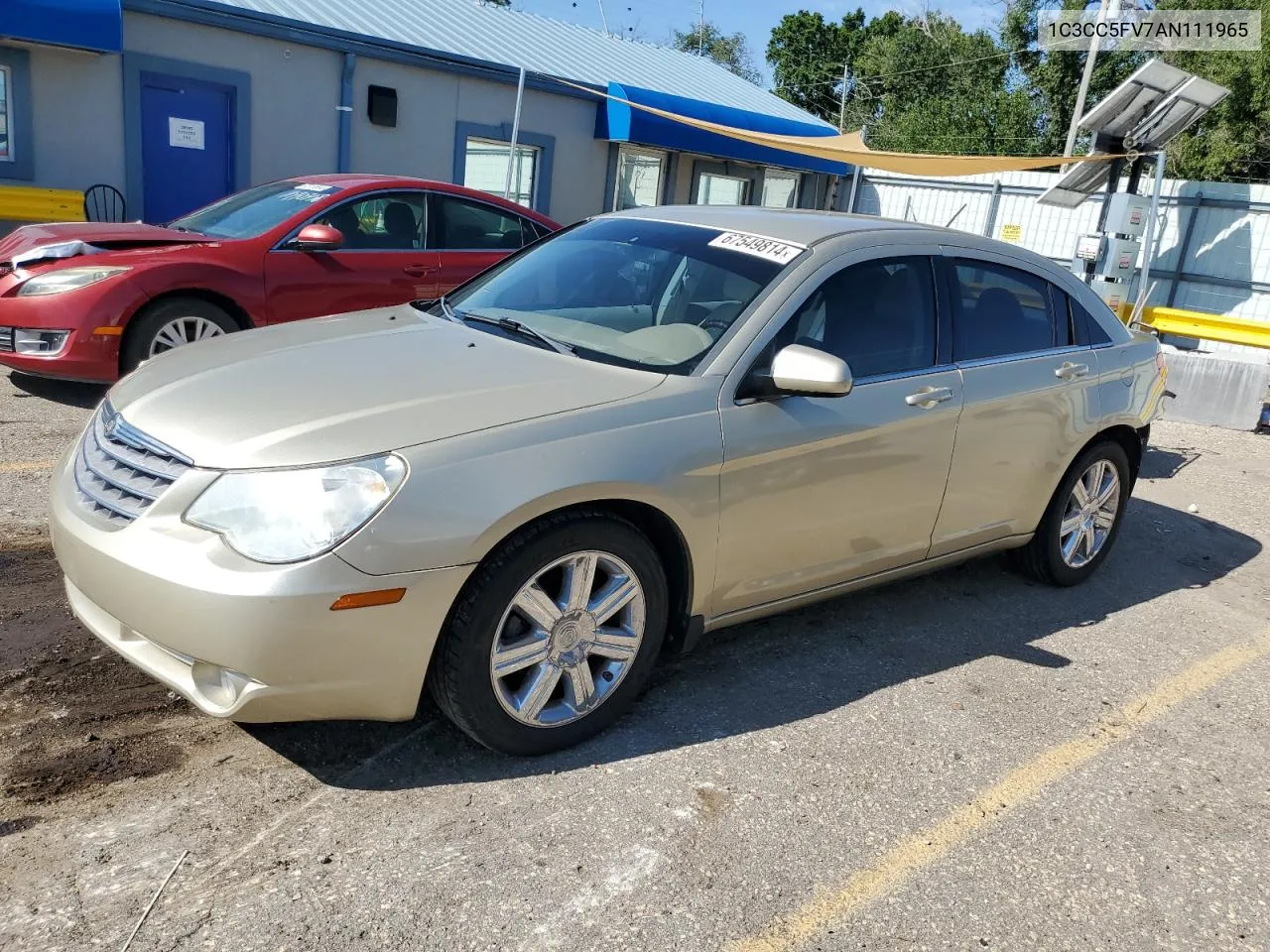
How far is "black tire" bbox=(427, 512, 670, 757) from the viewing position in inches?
113

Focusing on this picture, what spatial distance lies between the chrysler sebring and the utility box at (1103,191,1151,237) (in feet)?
25.2

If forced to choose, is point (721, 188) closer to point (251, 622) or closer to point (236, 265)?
point (236, 265)

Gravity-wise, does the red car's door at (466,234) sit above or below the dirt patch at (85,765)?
above

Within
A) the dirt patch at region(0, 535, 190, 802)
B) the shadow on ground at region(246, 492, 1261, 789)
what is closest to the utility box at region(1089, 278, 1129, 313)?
the shadow on ground at region(246, 492, 1261, 789)

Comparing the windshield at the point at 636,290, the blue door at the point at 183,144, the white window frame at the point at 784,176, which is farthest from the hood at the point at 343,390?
the white window frame at the point at 784,176

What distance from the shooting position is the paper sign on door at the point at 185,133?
1184 centimetres

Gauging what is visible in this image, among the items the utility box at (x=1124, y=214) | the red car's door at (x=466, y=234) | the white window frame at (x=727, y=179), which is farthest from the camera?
the white window frame at (x=727, y=179)

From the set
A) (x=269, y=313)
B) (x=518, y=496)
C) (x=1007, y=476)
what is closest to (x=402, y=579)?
(x=518, y=496)

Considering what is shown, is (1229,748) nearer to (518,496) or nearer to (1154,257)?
(518,496)

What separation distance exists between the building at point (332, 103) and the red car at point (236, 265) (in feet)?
14.8

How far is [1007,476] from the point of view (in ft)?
14.6

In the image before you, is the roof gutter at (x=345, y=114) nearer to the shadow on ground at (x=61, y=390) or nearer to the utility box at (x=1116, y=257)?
the shadow on ground at (x=61, y=390)

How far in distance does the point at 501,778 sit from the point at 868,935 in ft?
3.57

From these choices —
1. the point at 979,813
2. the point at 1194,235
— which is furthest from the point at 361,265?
the point at 1194,235
